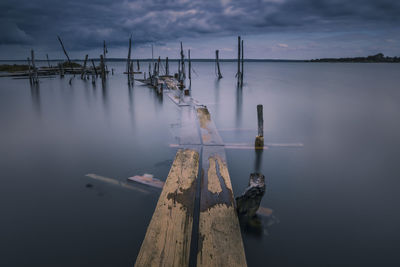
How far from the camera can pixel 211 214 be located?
3848 millimetres

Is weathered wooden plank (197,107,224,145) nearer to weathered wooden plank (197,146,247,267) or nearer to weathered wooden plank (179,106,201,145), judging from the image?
weathered wooden plank (179,106,201,145)

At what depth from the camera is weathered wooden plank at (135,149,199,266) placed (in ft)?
9.78

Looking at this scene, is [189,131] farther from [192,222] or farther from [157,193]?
[192,222]

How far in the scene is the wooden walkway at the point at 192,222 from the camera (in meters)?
3.00

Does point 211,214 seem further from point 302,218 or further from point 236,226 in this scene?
point 302,218

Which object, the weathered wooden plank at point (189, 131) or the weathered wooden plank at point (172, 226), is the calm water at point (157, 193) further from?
the weathered wooden plank at point (172, 226)

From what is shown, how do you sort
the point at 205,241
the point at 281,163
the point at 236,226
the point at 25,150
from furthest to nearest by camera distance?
1. the point at 25,150
2. the point at 281,163
3. the point at 236,226
4. the point at 205,241

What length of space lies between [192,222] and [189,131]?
528 centimetres

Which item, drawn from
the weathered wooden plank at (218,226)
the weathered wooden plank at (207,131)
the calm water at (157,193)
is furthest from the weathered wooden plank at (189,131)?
the weathered wooden plank at (218,226)

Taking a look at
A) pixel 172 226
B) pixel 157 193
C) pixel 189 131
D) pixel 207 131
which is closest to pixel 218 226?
pixel 172 226

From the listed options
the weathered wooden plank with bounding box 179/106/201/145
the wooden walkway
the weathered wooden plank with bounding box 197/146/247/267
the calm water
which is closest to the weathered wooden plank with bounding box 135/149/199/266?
the wooden walkway

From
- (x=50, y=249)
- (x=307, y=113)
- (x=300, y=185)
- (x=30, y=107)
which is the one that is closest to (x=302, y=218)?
(x=300, y=185)

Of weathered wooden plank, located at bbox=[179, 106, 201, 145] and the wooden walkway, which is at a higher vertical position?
weathered wooden plank, located at bbox=[179, 106, 201, 145]

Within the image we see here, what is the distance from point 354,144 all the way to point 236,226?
7.13 meters
